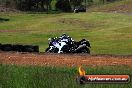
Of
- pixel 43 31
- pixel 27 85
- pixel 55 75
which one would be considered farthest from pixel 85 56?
pixel 43 31

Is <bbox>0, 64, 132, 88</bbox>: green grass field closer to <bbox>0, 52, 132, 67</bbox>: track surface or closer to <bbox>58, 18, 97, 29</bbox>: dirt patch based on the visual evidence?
<bbox>0, 52, 132, 67</bbox>: track surface

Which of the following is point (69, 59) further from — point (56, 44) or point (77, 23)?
point (77, 23)

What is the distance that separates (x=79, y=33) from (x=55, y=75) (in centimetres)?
5147

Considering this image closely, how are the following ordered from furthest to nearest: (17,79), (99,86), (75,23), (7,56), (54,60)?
(75,23), (7,56), (54,60), (17,79), (99,86)

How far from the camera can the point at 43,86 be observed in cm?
1033

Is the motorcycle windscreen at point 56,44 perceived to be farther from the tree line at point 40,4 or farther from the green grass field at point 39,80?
the tree line at point 40,4

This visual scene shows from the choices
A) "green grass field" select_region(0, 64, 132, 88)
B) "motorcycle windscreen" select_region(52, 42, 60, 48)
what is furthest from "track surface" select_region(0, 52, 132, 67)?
"green grass field" select_region(0, 64, 132, 88)

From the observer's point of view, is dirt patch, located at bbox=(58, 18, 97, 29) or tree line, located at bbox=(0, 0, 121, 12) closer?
dirt patch, located at bbox=(58, 18, 97, 29)

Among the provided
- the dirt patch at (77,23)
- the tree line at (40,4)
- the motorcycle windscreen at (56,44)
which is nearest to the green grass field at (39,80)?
the motorcycle windscreen at (56,44)

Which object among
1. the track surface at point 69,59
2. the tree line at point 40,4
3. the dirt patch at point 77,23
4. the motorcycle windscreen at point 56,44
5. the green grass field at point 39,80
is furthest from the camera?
the tree line at point 40,4

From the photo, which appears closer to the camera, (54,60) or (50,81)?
(50,81)

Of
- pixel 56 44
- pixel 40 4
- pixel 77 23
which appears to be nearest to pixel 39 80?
pixel 56 44

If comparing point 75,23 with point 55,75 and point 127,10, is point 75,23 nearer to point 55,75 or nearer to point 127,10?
point 127,10

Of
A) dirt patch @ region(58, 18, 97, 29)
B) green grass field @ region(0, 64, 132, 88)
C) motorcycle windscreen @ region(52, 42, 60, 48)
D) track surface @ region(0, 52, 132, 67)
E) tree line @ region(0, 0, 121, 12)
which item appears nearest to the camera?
green grass field @ region(0, 64, 132, 88)
